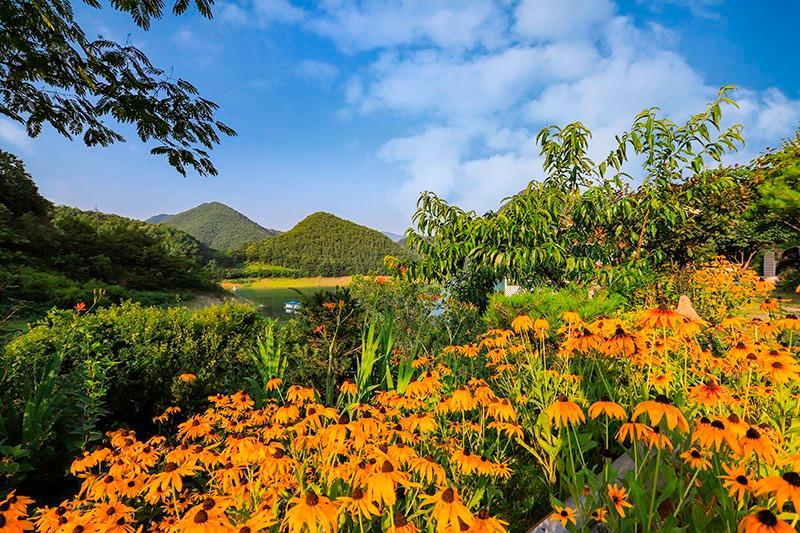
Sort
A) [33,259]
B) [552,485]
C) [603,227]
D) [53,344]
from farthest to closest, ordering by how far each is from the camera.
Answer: [33,259], [603,227], [53,344], [552,485]

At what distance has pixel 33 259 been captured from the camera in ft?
40.1

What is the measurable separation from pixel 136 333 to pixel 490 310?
143 inches

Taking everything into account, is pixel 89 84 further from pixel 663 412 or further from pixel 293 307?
pixel 663 412

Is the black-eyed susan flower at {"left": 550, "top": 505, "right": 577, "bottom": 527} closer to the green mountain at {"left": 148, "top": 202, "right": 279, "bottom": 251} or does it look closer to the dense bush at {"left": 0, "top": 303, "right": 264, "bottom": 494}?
the dense bush at {"left": 0, "top": 303, "right": 264, "bottom": 494}

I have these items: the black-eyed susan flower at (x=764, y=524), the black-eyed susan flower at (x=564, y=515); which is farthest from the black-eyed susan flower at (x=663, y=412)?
the black-eyed susan flower at (x=564, y=515)

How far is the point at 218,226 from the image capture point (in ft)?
298

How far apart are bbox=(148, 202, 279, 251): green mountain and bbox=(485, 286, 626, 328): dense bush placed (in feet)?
245

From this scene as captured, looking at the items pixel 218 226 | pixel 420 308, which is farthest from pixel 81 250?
pixel 218 226

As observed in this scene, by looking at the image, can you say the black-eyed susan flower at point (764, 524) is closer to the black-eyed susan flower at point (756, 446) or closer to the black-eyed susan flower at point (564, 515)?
the black-eyed susan flower at point (756, 446)

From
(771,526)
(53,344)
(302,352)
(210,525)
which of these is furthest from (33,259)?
(771,526)

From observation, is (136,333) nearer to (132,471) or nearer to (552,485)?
(132,471)

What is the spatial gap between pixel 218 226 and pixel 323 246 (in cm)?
7619

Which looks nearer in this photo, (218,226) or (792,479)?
(792,479)

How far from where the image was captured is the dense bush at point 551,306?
3.44 metres
